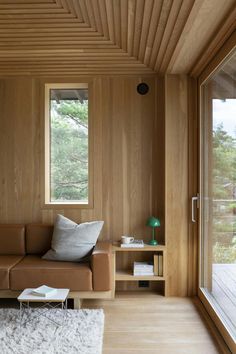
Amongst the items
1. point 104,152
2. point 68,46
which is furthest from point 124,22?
point 104,152

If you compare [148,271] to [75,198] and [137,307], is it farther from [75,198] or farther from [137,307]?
[75,198]

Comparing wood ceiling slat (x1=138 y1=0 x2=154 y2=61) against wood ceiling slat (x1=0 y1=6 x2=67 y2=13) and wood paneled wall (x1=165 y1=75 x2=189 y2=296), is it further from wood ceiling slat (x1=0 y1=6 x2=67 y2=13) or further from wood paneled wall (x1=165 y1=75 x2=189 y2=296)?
wood ceiling slat (x1=0 y1=6 x2=67 y2=13)

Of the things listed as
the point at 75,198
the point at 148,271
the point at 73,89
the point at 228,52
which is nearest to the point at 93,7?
the point at 228,52

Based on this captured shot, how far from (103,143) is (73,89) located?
2.65ft

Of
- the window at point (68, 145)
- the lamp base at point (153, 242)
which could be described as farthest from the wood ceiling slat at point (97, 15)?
the lamp base at point (153, 242)

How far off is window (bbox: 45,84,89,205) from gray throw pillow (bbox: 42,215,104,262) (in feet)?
1.92

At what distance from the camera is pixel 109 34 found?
3191mm

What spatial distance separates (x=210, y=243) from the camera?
3.23m

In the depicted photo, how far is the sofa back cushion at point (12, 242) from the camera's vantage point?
374cm

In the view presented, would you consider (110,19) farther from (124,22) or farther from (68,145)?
(68,145)

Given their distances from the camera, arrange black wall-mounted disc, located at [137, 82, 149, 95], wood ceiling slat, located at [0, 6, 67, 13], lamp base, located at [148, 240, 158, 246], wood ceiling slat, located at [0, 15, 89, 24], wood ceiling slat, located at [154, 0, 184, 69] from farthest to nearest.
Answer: black wall-mounted disc, located at [137, 82, 149, 95] → lamp base, located at [148, 240, 158, 246] → wood ceiling slat, located at [0, 15, 89, 24] → wood ceiling slat, located at [0, 6, 67, 13] → wood ceiling slat, located at [154, 0, 184, 69]

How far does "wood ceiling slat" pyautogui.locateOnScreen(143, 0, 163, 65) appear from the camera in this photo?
248 centimetres

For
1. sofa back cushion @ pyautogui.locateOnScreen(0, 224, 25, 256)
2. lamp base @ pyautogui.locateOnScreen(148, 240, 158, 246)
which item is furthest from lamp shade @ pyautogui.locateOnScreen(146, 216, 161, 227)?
sofa back cushion @ pyautogui.locateOnScreen(0, 224, 25, 256)

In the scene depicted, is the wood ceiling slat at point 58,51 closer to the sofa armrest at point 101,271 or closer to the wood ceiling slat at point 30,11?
the wood ceiling slat at point 30,11
